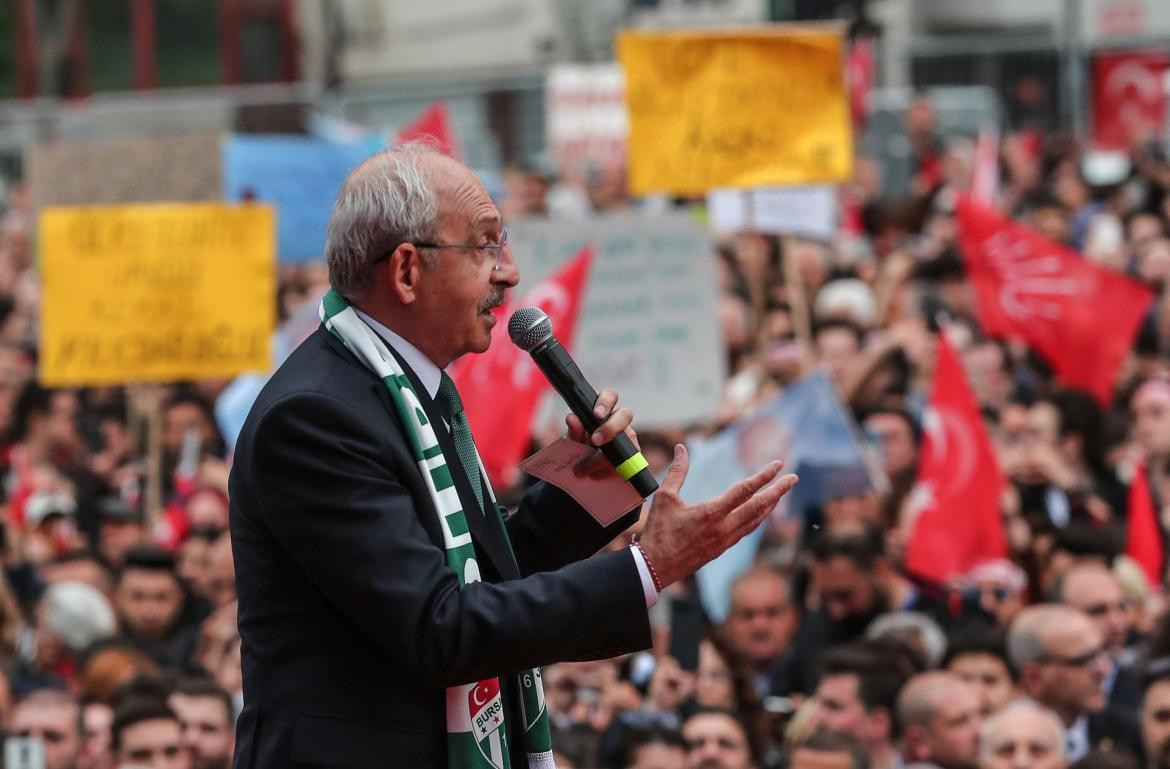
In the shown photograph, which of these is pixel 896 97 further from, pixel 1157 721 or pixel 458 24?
pixel 1157 721

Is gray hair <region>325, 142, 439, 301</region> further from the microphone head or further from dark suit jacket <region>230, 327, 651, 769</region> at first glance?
the microphone head

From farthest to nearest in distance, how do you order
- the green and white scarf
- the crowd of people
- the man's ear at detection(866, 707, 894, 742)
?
the man's ear at detection(866, 707, 894, 742) < the crowd of people < the green and white scarf

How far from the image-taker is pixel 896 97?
54.6 feet

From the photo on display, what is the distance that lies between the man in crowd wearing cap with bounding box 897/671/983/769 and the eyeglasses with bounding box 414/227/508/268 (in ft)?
10.7

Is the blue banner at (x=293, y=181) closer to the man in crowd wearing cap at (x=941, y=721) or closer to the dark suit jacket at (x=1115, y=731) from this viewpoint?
the man in crowd wearing cap at (x=941, y=721)

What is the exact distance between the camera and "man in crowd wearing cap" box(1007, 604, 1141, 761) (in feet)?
20.5

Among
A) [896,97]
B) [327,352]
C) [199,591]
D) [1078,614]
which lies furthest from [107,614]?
[896,97]

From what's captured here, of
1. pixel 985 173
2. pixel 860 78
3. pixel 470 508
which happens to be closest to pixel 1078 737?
pixel 470 508

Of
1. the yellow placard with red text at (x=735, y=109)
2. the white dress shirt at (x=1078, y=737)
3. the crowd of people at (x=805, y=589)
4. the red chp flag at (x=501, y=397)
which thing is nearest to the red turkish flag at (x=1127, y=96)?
the crowd of people at (x=805, y=589)

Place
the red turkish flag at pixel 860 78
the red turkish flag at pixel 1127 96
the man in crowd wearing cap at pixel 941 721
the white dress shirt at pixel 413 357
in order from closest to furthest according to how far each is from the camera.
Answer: the white dress shirt at pixel 413 357
the man in crowd wearing cap at pixel 941 721
the red turkish flag at pixel 860 78
the red turkish flag at pixel 1127 96

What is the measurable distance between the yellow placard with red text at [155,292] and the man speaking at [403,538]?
5.93 m

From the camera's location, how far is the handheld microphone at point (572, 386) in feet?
9.87

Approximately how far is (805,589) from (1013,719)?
2121 mm

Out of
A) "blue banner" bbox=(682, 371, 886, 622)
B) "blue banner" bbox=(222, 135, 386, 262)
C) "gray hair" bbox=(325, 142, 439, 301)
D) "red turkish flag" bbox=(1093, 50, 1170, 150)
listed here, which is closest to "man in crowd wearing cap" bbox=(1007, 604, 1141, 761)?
"blue banner" bbox=(682, 371, 886, 622)
